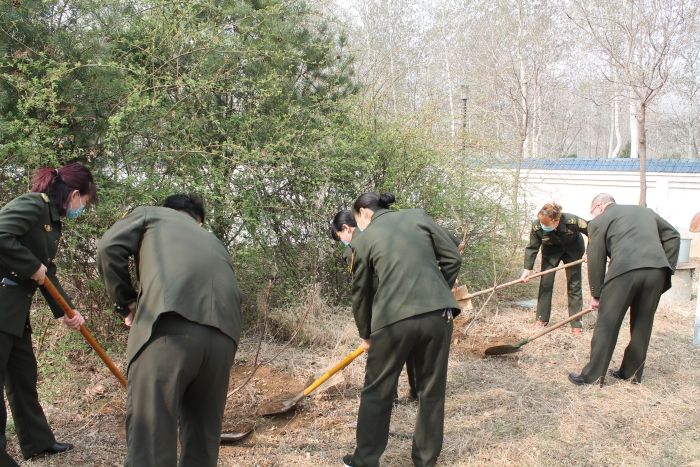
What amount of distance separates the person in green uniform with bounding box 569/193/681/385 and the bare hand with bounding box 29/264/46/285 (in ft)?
13.7

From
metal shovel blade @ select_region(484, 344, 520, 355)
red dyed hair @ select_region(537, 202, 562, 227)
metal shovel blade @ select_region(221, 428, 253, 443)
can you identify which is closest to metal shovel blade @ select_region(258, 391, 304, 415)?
metal shovel blade @ select_region(221, 428, 253, 443)

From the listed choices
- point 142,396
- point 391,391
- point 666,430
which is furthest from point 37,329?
point 666,430

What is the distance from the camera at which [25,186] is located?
14.1ft

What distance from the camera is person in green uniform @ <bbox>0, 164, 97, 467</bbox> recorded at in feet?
9.60

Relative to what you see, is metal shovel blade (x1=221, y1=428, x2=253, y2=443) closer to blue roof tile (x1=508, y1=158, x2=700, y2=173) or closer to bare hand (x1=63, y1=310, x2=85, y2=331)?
bare hand (x1=63, y1=310, x2=85, y2=331)

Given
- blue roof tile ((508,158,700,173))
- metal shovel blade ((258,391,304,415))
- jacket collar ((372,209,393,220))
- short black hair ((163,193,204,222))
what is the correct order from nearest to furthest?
short black hair ((163,193,204,222))
jacket collar ((372,209,393,220))
metal shovel blade ((258,391,304,415))
blue roof tile ((508,158,700,173))

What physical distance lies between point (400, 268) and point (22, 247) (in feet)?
6.60

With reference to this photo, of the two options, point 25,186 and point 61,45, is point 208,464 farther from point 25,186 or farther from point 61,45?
point 61,45

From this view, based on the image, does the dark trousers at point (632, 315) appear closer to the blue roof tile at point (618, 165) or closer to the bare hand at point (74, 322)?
the bare hand at point (74, 322)

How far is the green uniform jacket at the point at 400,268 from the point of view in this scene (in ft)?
10.4

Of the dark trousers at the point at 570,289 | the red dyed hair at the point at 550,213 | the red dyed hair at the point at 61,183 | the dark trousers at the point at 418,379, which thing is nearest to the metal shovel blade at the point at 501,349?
the dark trousers at the point at 570,289

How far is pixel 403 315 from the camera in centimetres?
312

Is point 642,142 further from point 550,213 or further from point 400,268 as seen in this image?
point 400,268

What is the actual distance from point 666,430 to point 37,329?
4843 millimetres
